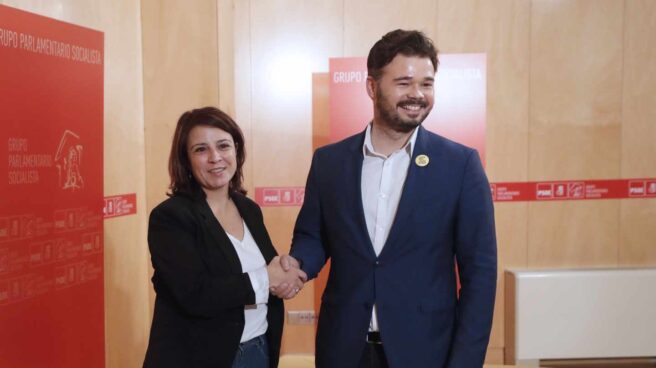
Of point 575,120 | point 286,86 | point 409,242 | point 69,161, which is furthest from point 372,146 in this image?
point 575,120

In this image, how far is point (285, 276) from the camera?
201cm

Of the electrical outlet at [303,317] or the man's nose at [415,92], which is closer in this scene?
the man's nose at [415,92]

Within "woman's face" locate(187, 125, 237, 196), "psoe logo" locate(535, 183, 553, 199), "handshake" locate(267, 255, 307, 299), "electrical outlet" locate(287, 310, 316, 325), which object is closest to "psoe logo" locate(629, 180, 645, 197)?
"psoe logo" locate(535, 183, 553, 199)

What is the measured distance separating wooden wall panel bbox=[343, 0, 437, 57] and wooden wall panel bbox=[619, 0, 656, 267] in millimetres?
1435

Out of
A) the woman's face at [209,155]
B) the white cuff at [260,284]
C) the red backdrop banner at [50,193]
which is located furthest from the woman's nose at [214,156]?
the red backdrop banner at [50,193]

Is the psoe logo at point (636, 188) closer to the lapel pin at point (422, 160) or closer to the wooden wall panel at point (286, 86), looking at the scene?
the wooden wall panel at point (286, 86)

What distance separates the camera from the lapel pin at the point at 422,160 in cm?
185

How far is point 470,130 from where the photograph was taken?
149 inches

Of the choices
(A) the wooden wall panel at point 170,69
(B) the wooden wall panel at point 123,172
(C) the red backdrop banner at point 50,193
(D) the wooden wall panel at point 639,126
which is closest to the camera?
(C) the red backdrop banner at point 50,193

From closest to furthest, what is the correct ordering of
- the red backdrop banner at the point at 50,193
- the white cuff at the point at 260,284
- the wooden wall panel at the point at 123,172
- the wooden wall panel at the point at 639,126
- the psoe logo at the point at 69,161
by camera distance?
the white cuff at the point at 260,284
the red backdrop banner at the point at 50,193
the psoe logo at the point at 69,161
the wooden wall panel at the point at 123,172
the wooden wall panel at the point at 639,126

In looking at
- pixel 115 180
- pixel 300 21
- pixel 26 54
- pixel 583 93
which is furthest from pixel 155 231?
pixel 583 93

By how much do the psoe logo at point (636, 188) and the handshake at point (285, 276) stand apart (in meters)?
2.96

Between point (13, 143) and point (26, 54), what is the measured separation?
39 centimetres

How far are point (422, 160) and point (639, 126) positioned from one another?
2.83 m
